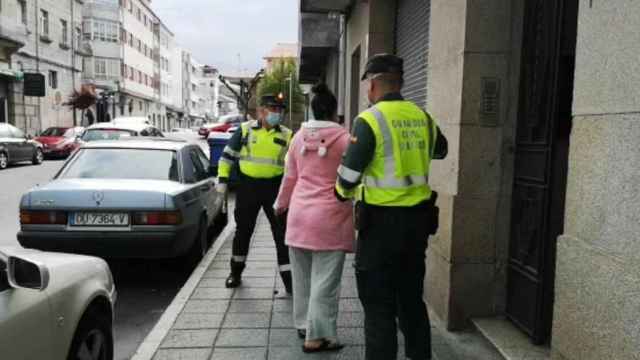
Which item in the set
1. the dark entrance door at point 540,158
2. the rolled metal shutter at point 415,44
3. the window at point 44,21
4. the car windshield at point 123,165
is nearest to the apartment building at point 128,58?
the window at point 44,21

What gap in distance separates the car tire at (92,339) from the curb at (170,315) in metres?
0.54

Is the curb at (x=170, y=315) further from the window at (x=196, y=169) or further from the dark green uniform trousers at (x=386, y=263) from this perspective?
the dark green uniform trousers at (x=386, y=263)

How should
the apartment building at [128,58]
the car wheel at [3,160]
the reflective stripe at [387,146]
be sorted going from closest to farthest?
the reflective stripe at [387,146] < the car wheel at [3,160] < the apartment building at [128,58]

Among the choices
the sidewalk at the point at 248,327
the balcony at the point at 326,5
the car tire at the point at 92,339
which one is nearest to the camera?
the car tire at the point at 92,339

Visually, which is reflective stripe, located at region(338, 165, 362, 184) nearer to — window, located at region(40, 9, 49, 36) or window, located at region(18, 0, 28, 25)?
window, located at region(18, 0, 28, 25)

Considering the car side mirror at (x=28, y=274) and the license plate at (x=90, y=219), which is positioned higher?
the car side mirror at (x=28, y=274)

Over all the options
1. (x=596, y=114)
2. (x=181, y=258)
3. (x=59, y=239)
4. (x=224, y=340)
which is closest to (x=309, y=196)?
(x=224, y=340)

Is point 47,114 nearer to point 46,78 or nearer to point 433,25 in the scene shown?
point 46,78

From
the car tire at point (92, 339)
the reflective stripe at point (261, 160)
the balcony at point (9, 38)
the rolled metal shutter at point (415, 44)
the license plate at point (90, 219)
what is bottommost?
the car tire at point (92, 339)

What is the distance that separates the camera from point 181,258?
25.0 ft

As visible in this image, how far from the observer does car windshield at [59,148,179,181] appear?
6.84 metres

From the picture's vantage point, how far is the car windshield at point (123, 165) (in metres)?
6.84

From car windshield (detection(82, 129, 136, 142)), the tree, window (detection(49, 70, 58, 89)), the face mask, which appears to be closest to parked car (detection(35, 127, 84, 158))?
car windshield (detection(82, 129, 136, 142))

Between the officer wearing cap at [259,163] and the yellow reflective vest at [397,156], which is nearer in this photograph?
the yellow reflective vest at [397,156]
